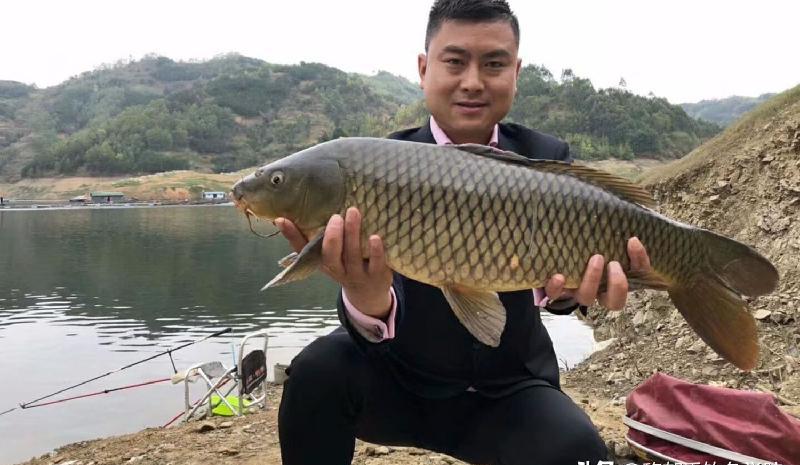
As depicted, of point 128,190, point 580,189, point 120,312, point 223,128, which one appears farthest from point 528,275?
point 223,128

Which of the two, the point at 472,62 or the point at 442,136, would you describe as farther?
the point at 442,136

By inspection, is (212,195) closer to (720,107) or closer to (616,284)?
(616,284)

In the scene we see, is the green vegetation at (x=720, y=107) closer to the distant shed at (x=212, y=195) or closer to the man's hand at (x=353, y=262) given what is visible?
the distant shed at (x=212, y=195)

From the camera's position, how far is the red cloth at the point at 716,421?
2.62m

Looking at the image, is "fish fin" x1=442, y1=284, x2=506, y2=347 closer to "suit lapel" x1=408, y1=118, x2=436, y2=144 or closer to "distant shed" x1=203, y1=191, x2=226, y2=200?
"suit lapel" x1=408, y1=118, x2=436, y2=144

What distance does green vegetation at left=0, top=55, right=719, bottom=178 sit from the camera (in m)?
70.9

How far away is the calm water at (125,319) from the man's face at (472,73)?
265 inches

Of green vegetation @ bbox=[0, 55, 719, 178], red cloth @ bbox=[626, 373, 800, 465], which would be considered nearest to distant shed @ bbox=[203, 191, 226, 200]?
green vegetation @ bbox=[0, 55, 719, 178]

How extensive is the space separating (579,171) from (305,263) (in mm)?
836

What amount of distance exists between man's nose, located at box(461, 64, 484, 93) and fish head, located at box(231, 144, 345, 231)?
0.60 metres

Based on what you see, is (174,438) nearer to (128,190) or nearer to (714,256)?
(714,256)

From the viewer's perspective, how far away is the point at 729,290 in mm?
1877

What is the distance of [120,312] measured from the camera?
55.5 feet

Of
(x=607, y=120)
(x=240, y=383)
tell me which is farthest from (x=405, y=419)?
(x=607, y=120)
